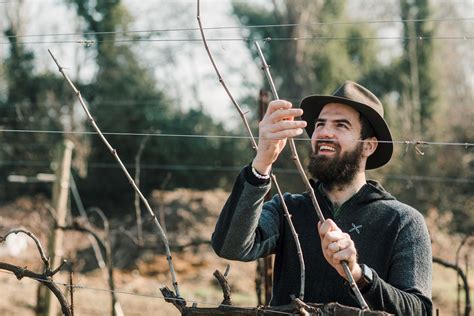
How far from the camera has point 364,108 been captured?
126 inches

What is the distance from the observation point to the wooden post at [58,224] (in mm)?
8156

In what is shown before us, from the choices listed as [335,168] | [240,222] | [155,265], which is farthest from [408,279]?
[155,265]

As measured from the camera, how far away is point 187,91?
20.6 metres

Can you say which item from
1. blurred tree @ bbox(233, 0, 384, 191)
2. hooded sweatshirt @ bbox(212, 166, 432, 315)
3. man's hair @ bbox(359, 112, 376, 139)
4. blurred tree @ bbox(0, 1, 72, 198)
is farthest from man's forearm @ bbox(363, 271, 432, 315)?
blurred tree @ bbox(233, 0, 384, 191)

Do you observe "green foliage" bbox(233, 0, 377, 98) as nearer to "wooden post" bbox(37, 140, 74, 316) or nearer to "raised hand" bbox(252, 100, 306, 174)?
"wooden post" bbox(37, 140, 74, 316)

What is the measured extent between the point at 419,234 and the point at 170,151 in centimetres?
1696

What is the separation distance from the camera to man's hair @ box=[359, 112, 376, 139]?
3269 millimetres

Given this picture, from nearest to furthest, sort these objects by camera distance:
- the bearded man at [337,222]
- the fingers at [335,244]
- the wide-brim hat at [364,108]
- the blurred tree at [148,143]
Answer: the fingers at [335,244], the bearded man at [337,222], the wide-brim hat at [364,108], the blurred tree at [148,143]

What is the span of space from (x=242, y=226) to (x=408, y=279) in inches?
25.3

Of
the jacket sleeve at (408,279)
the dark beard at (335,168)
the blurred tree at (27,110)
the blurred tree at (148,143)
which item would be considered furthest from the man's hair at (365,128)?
the blurred tree at (148,143)

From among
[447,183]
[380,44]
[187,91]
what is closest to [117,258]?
[187,91]

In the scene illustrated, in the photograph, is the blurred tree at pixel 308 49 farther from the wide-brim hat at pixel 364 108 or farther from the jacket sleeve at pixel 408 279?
the jacket sleeve at pixel 408 279

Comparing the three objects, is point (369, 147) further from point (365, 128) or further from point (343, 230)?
point (343, 230)

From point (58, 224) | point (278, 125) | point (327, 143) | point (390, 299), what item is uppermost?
point (58, 224)
